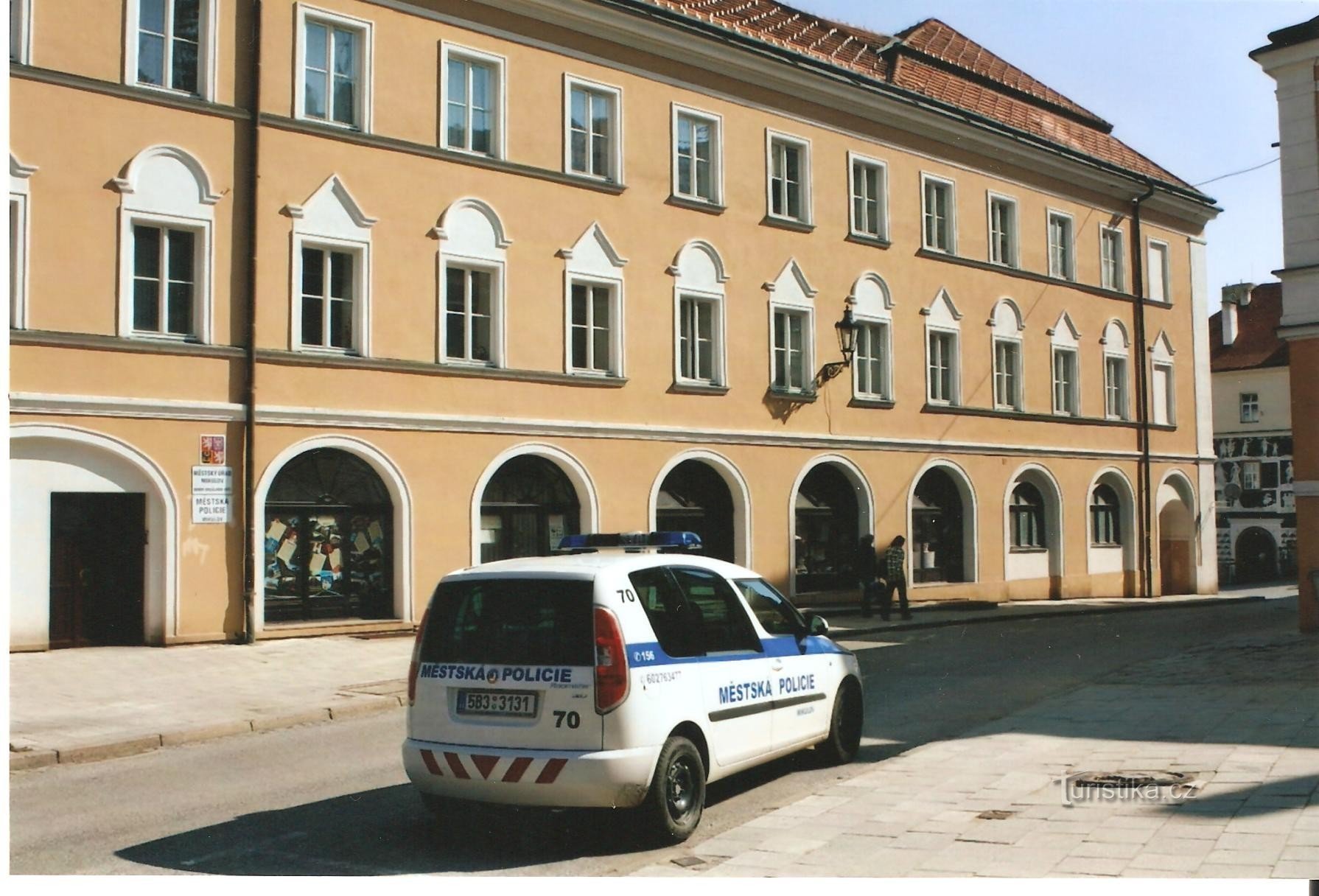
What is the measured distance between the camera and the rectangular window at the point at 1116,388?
31984 mm

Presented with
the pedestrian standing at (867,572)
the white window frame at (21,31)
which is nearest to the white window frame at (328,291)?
the white window frame at (21,31)

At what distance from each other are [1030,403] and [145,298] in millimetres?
19503

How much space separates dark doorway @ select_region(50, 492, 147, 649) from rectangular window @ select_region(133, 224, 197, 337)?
2.19 metres

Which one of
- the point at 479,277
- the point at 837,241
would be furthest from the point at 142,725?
the point at 837,241

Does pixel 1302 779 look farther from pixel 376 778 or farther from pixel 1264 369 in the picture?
pixel 1264 369

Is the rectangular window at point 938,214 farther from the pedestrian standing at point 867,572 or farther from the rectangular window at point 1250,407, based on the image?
the pedestrian standing at point 867,572

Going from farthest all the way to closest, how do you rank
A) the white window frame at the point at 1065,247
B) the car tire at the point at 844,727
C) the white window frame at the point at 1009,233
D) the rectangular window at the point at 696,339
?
1. the white window frame at the point at 1065,247
2. the white window frame at the point at 1009,233
3. the rectangular window at the point at 696,339
4. the car tire at the point at 844,727

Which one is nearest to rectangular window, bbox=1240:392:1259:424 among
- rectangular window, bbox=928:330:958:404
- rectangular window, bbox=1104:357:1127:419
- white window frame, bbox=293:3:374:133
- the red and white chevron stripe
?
rectangular window, bbox=1104:357:1127:419

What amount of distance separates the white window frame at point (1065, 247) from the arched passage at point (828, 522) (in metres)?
8.25

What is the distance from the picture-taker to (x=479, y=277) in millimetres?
20250

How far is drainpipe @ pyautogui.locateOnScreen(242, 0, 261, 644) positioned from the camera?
17.2m

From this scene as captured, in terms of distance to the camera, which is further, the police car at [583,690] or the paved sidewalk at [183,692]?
the paved sidewalk at [183,692]

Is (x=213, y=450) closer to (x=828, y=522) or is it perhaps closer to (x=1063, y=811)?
(x=828, y=522)

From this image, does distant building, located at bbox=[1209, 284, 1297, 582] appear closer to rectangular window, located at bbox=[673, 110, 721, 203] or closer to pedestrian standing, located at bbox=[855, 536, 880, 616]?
pedestrian standing, located at bbox=[855, 536, 880, 616]
